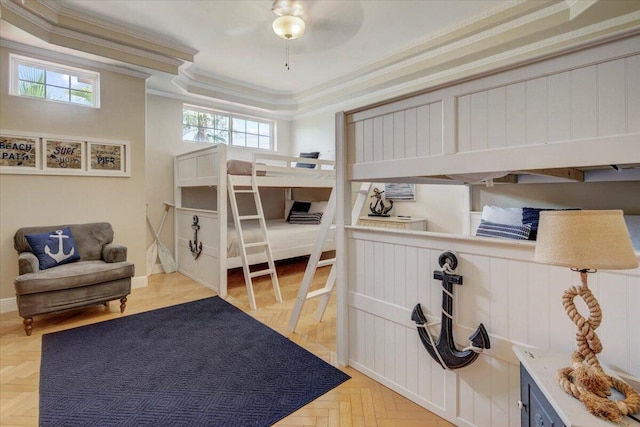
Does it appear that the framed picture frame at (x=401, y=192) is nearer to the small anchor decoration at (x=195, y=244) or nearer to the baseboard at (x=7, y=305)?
the small anchor decoration at (x=195, y=244)

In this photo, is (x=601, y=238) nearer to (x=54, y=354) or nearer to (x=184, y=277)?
(x=54, y=354)

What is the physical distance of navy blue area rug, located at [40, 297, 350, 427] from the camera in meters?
1.63

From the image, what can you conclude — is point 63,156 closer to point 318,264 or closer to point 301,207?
point 318,264

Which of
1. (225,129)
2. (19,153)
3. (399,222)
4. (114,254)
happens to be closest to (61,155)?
(19,153)

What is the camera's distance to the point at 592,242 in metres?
0.88

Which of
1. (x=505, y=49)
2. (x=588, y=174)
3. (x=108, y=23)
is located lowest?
(x=588, y=174)

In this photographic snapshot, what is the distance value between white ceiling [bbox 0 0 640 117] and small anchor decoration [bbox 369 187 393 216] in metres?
1.47

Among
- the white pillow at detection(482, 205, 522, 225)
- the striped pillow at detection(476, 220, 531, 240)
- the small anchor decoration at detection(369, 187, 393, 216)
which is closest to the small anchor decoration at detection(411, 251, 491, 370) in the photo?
the striped pillow at detection(476, 220, 531, 240)

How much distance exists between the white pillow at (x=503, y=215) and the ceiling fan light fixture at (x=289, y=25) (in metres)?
2.52

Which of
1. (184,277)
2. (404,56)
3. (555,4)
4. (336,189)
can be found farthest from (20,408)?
(555,4)

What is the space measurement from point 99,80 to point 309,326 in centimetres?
353

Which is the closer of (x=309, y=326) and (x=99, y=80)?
(x=309, y=326)

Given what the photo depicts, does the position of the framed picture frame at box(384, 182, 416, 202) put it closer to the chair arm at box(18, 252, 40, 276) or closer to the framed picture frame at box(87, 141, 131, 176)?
the framed picture frame at box(87, 141, 131, 176)

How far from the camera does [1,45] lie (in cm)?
302
